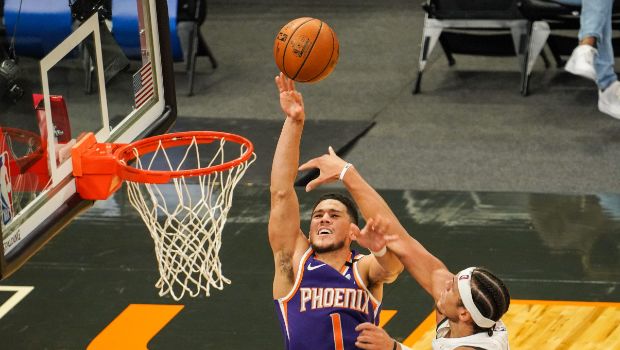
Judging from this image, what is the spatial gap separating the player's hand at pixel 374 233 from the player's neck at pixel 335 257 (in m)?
0.56

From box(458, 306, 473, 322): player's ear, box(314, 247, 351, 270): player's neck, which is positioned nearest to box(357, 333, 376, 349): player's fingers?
box(458, 306, 473, 322): player's ear

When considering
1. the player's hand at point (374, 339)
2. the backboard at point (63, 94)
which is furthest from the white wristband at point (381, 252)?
A: the backboard at point (63, 94)

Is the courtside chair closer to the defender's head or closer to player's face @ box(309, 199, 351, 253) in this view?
player's face @ box(309, 199, 351, 253)

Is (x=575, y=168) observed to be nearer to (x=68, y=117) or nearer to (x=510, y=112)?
(x=510, y=112)

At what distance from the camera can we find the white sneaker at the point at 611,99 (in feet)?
34.2

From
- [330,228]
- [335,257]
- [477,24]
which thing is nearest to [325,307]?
[335,257]

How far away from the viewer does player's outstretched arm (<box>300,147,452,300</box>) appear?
5215mm

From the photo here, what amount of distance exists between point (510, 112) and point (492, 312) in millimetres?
6292

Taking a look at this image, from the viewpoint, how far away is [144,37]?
21.0 feet

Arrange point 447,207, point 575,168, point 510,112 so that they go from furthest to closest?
point 510,112 < point 575,168 < point 447,207

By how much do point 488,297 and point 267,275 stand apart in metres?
3.20

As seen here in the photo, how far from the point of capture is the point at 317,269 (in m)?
5.64

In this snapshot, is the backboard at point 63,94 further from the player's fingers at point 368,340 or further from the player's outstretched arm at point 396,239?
the player's fingers at point 368,340

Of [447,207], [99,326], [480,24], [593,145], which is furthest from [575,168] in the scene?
[99,326]
